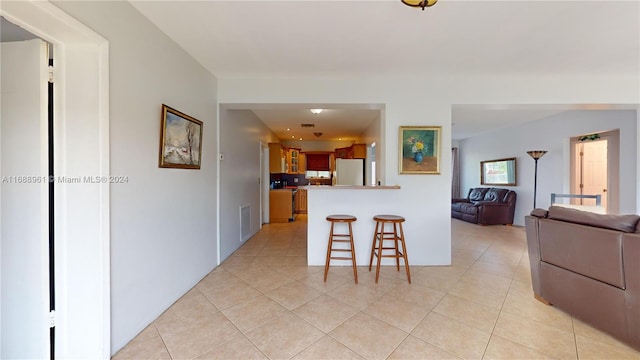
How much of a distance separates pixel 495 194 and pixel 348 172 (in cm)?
411

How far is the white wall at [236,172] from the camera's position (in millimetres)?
3174

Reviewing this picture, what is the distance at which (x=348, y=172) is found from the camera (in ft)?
16.0

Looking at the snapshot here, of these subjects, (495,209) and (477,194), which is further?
(477,194)

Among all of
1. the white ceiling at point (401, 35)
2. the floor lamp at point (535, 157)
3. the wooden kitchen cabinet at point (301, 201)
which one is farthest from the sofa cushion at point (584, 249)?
the wooden kitchen cabinet at point (301, 201)

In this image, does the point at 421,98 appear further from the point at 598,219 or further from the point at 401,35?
the point at 598,219

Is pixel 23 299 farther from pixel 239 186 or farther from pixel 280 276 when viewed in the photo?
pixel 239 186

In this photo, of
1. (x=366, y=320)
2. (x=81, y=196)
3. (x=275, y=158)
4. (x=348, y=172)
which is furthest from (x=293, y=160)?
(x=81, y=196)

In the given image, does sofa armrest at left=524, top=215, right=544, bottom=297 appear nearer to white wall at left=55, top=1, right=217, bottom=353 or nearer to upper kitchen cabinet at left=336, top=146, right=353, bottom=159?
white wall at left=55, top=1, right=217, bottom=353

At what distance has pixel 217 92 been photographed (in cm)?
296

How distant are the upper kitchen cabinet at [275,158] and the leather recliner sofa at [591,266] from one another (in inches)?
202

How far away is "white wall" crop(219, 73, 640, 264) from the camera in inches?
115

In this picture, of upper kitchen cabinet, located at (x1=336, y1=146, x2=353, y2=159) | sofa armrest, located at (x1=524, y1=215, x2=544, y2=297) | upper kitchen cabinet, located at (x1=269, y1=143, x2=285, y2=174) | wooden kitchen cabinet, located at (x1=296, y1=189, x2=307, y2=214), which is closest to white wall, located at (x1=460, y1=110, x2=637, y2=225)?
sofa armrest, located at (x1=524, y1=215, x2=544, y2=297)

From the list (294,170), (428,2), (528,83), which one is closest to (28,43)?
(428,2)

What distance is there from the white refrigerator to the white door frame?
380 centimetres
